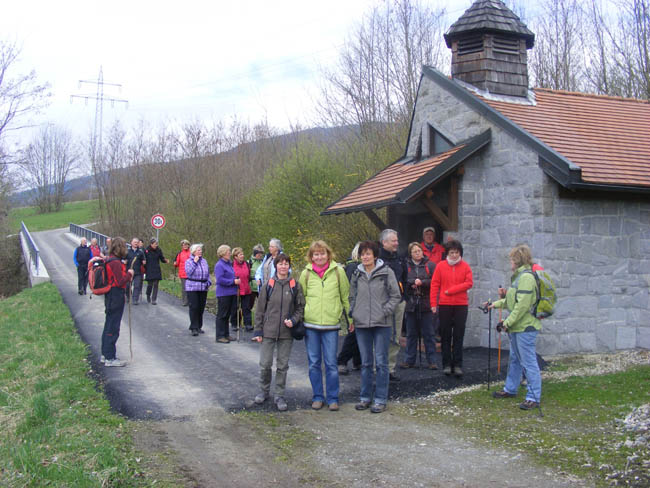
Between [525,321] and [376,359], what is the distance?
5.67ft

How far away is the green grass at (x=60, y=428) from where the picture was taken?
14.7 ft

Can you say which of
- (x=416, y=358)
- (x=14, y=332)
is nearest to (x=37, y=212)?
(x=14, y=332)

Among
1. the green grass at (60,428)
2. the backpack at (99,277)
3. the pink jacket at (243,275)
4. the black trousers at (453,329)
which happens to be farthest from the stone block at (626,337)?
the backpack at (99,277)

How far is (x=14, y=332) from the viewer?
11625mm

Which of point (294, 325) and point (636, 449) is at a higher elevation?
point (294, 325)

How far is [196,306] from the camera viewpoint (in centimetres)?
1127

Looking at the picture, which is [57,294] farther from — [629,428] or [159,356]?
[629,428]

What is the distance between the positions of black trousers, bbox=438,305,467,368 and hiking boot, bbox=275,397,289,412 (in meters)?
2.40

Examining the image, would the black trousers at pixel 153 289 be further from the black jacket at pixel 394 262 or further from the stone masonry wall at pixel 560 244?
the black jacket at pixel 394 262

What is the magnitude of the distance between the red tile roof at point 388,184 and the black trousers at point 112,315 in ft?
14.6

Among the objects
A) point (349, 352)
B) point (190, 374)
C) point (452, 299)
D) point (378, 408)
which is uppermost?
point (452, 299)

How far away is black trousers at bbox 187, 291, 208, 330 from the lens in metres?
11.2

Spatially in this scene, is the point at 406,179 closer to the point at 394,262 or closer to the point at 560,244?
the point at 560,244

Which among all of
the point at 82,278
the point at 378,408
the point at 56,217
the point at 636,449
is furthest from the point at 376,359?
the point at 56,217
